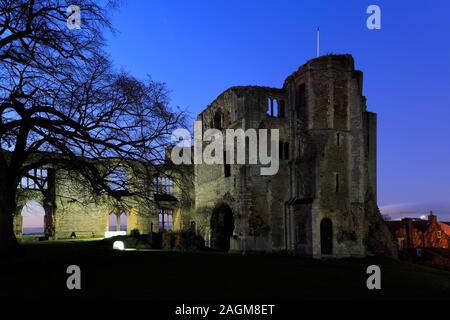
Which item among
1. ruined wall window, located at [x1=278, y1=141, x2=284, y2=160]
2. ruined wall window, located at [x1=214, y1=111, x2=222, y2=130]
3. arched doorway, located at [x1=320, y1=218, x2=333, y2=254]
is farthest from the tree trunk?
ruined wall window, located at [x1=214, y1=111, x2=222, y2=130]

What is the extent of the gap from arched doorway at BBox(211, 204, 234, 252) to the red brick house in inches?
797

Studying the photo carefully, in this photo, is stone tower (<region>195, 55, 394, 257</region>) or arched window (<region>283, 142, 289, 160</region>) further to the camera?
arched window (<region>283, 142, 289, 160</region>)

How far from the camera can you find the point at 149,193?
16828mm

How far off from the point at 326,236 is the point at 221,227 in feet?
31.0

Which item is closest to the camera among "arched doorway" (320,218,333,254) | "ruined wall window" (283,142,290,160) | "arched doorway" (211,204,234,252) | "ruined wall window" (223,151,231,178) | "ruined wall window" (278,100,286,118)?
Answer: "arched doorway" (320,218,333,254)

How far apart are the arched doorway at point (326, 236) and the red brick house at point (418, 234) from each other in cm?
2086

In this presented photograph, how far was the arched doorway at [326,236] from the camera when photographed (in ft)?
92.4

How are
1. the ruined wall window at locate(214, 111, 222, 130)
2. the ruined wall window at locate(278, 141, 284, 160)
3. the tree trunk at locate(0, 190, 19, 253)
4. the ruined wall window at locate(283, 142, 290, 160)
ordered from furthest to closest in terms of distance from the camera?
the ruined wall window at locate(214, 111, 222, 130) < the ruined wall window at locate(283, 142, 290, 160) < the ruined wall window at locate(278, 141, 284, 160) < the tree trunk at locate(0, 190, 19, 253)

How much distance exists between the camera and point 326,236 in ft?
92.8

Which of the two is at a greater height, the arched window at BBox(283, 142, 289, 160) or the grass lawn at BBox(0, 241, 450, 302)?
the arched window at BBox(283, 142, 289, 160)

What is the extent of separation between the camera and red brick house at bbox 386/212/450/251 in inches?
1853

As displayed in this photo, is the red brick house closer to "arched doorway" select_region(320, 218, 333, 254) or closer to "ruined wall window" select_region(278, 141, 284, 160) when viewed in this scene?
"arched doorway" select_region(320, 218, 333, 254)

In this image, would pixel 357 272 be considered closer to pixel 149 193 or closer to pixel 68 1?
pixel 149 193
